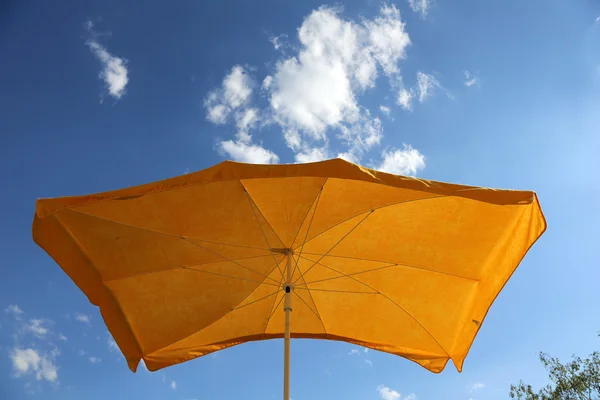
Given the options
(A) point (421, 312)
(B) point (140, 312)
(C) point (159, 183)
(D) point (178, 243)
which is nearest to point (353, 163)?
(C) point (159, 183)

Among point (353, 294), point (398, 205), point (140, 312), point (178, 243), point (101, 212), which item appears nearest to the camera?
point (101, 212)

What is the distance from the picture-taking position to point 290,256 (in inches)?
209

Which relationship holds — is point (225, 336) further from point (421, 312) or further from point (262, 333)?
point (421, 312)

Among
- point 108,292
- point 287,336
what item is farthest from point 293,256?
point 108,292

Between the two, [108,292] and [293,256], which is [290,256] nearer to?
[293,256]

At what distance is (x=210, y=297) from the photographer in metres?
5.66

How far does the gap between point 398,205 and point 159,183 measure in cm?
229

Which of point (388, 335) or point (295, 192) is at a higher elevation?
point (295, 192)

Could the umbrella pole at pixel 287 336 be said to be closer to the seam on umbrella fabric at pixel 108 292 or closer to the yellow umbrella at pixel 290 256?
the yellow umbrella at pixel 290 256

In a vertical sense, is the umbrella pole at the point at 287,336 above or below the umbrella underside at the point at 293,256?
below

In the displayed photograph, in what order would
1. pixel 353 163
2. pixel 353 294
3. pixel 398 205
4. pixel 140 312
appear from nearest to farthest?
pixel 353 163
pixel 398 205
pixel 140 312
pixel 353 294

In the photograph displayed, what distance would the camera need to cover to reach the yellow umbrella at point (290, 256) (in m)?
4.33

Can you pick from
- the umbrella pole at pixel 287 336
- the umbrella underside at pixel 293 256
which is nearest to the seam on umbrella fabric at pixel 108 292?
the umbrella underside at pixel 293 256

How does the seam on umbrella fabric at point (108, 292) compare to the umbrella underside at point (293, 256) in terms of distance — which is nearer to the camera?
the umbrella underside at point (293, 256)
